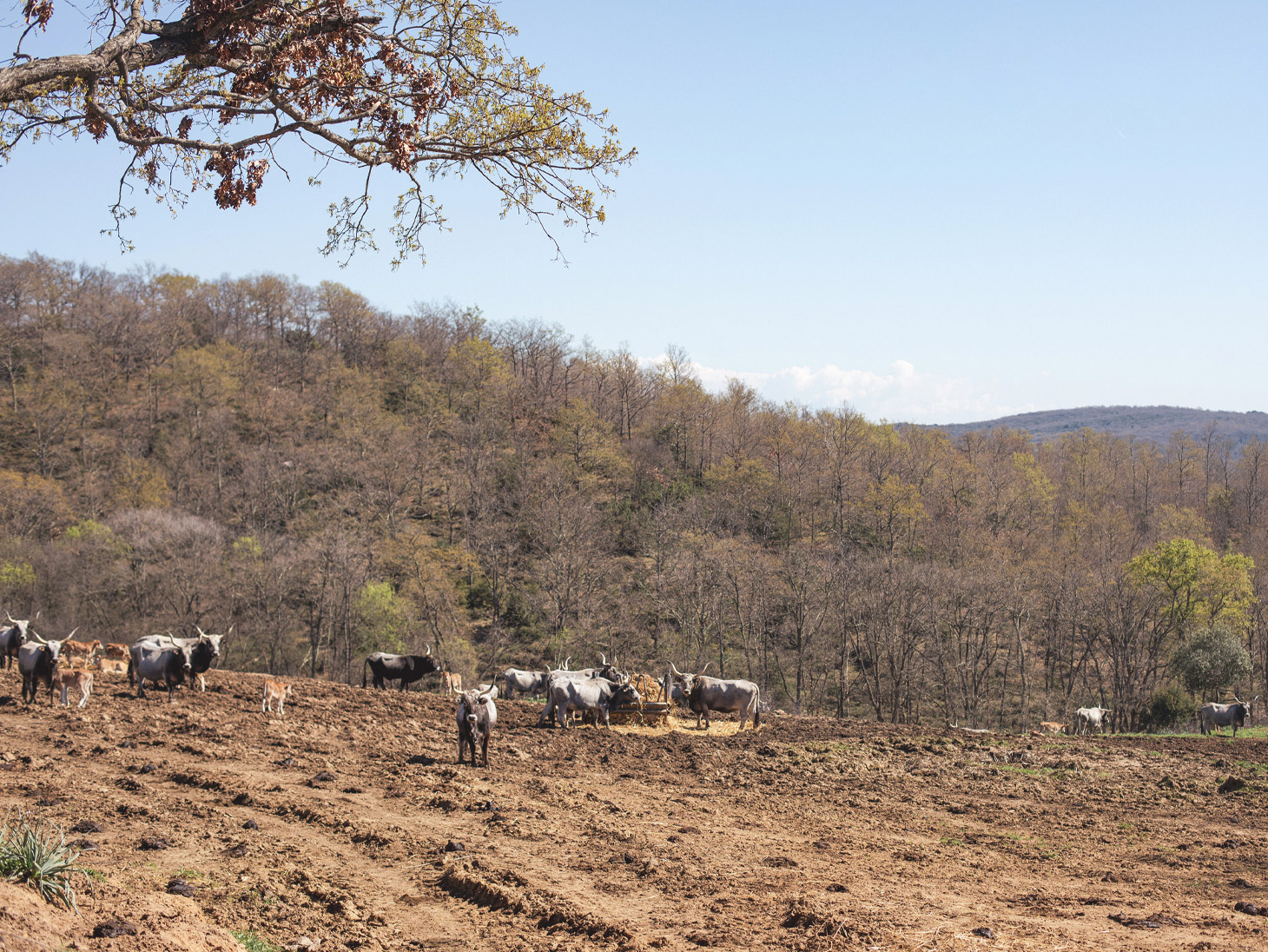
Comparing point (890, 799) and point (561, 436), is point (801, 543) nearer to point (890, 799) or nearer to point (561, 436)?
point (561, 436)

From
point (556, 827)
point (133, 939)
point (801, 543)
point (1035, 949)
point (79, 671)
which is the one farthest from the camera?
point (801, 543)

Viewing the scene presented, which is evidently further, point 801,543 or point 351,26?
point 801,543

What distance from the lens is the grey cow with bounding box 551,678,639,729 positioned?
20125mm

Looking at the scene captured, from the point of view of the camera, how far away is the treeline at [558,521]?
50.4 m

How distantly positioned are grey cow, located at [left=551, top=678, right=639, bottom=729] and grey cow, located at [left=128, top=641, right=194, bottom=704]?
8778 millimetres

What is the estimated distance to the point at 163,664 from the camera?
19.6 m

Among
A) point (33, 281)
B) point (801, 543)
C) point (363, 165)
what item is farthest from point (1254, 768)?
point (33, 281)

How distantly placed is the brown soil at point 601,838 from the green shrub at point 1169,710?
24.6 metres

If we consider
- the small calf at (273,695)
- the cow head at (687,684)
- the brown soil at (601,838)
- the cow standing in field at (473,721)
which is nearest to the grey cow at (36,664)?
the brown soil at (601,838)

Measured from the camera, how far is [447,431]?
8306cm

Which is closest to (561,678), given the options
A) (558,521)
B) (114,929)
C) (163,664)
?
(163,664)

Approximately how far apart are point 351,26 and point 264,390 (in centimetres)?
8336

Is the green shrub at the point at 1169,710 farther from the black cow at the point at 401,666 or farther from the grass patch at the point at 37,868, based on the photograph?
the grass patch at the point at 37,868

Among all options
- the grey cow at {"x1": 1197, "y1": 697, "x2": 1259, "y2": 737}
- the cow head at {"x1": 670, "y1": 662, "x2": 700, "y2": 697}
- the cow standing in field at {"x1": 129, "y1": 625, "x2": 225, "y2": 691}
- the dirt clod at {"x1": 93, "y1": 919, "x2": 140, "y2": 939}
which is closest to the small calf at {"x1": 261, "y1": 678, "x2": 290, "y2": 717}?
the cow standing in field at {"x1": 129, "y1": 625, "x2": 225, "y2": 691}
